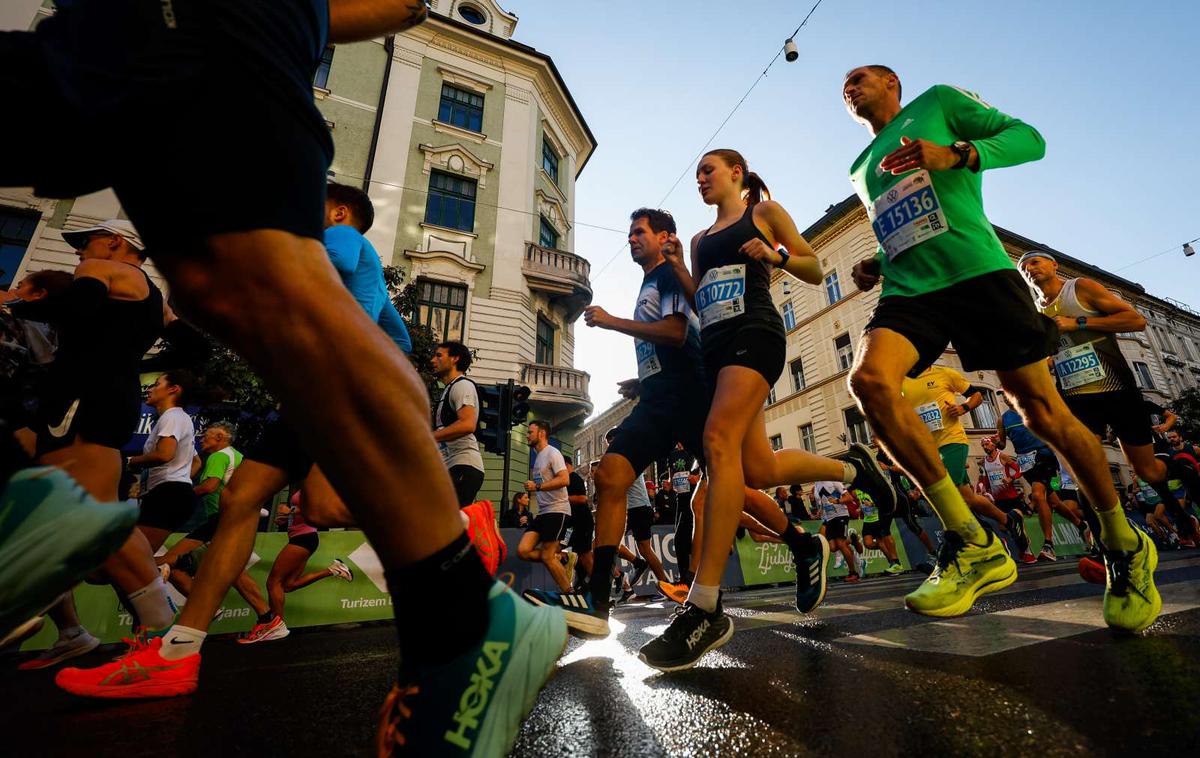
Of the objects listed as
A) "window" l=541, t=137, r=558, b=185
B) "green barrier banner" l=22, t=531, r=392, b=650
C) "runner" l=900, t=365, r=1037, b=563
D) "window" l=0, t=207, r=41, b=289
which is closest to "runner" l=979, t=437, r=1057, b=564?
"runner" l=900, t=365, r=1037, b=563

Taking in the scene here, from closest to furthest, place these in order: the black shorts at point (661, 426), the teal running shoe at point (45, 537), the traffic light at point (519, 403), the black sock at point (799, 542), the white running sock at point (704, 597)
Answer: the teal running shoe at point (45, 537) < the white running sock at point (704, 597) < the black sock at point (799, 542) < the black shorts at point (661, 426) < the traffic light at point (519, 403)

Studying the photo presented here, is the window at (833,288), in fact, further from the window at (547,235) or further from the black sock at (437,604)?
the black sock at (437,604)

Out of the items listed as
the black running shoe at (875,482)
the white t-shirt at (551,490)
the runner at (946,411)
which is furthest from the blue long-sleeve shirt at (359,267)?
the runner at (946,411)

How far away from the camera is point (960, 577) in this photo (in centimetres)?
192

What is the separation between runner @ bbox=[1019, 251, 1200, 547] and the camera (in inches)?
128

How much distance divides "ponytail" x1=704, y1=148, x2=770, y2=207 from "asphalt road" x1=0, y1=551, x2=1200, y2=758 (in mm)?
Answer: 2114

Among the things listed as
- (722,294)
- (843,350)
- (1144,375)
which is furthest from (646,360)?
(1144,375)

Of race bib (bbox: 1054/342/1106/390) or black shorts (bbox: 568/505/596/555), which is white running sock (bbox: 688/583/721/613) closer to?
race bib (bbox: 1054/342/1106/390)

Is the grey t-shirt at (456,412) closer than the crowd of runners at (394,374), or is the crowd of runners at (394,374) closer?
the crowd of runners at (394,374)

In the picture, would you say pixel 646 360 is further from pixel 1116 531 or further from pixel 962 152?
pixel 1116 531

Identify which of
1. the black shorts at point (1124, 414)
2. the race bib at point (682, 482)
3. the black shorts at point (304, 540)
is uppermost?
the race bib at point (682, 482)

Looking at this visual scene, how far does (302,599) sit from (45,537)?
5.46 meters

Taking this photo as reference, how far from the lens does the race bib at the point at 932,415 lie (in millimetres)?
5453

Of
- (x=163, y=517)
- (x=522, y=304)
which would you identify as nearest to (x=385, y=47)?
(x=522, y=304)
